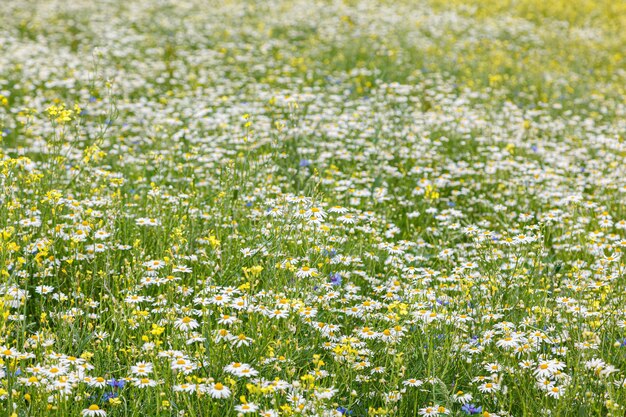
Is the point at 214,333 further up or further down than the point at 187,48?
further down

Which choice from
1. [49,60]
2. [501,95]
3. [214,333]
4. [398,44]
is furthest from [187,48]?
[214,333]

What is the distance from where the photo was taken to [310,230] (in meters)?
4.35

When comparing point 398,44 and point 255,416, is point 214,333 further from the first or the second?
point 398,44

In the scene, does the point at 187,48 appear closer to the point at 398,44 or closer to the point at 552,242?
the point at 398,44

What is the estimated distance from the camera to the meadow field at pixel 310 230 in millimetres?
3205

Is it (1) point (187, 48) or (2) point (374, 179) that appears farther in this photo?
(1) point (187, 48)

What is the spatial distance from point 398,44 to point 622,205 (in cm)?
675

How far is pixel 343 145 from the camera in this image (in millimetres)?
6727

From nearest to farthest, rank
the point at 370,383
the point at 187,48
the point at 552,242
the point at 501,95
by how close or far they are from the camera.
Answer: the point at 370,383 → the point at 552,242 → the point at 501,95 → the point at 187,48

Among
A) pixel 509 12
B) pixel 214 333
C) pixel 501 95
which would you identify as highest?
pixel 509 12

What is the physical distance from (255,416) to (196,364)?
42cm

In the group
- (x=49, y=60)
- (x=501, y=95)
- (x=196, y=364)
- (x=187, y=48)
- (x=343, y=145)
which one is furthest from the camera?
(x=187, y=48)

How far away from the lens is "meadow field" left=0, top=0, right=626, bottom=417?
126 inches

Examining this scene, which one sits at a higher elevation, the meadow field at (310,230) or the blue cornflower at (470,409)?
the meadow field at (310,230)
